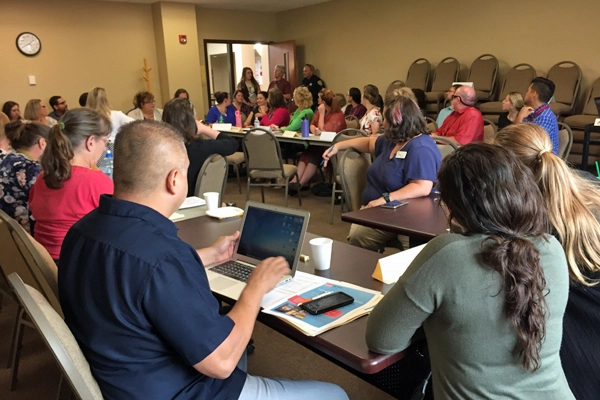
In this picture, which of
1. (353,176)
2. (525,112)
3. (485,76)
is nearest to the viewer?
(353,176)

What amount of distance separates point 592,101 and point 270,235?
221 inches

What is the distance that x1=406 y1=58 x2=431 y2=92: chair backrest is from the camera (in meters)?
7.37

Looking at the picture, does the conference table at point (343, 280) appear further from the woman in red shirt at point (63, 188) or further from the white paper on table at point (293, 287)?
the woman in red shirt at point (63, 188)

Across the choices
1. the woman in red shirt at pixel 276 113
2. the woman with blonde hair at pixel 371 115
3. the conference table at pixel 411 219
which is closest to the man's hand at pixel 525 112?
the woman with blonde hair at pixel 371 115

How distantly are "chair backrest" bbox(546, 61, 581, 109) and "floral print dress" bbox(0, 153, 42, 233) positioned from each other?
230 inches

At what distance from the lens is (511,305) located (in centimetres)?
94

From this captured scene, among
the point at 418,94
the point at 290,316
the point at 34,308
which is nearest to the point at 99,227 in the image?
the point at 34,308

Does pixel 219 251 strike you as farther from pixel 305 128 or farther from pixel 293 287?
pixel 305 128

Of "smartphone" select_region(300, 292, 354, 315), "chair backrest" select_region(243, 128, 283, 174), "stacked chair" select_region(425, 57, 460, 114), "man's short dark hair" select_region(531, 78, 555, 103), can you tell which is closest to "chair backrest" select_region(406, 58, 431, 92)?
"stacked chair" select_region(425, 57, 460, 114)

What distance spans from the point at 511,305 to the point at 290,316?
1.75 ft

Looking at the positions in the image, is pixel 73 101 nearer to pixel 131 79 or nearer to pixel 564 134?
pixel 131 79

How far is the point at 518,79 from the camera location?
6.24 metres

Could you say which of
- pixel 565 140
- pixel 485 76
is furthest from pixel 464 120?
pixel 485 76

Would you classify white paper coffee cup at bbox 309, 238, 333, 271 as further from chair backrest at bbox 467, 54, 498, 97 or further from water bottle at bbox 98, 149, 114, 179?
chair backrest at bbox 467, 54, 498, 97
